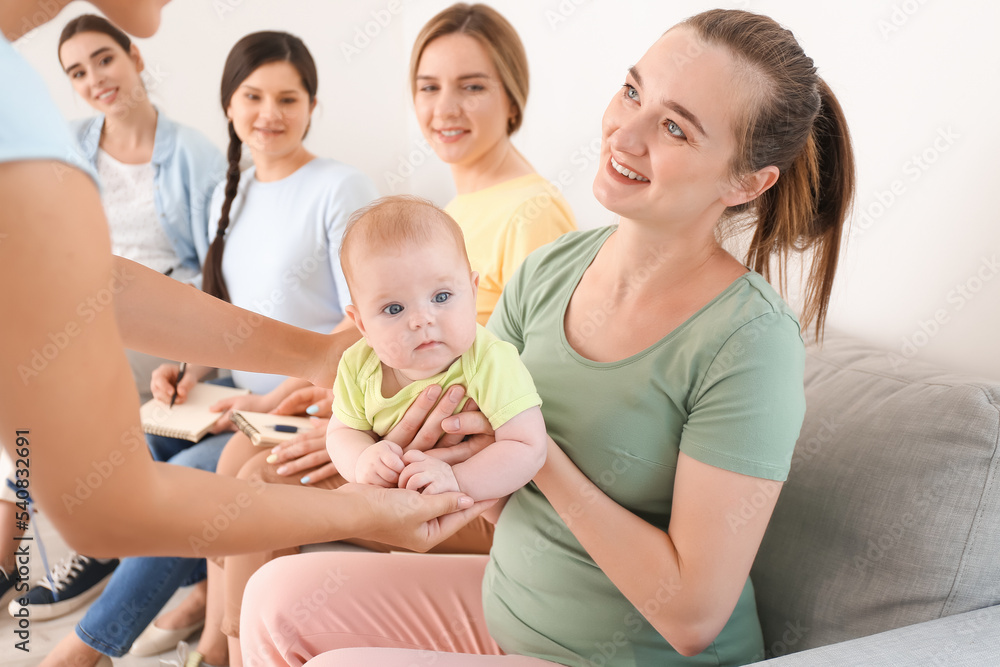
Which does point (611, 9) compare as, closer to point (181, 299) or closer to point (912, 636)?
point (181, 299)

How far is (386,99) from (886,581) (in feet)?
10.8

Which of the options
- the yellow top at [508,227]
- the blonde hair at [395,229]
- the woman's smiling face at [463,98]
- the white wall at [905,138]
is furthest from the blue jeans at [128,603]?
the white wall at [905,138]

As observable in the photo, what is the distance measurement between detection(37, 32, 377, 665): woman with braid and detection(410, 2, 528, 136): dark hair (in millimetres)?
471

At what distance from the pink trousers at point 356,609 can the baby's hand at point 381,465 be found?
29cm

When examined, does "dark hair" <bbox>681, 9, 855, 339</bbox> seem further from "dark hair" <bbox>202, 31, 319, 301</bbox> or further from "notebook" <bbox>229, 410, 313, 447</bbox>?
"dark hair" <bbox>202, 31, 319, 301</bbox>

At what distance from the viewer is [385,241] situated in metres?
1.02

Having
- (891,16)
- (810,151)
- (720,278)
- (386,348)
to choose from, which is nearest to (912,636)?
(720,278)

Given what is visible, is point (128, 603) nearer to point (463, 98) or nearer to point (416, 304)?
point (416, 304)

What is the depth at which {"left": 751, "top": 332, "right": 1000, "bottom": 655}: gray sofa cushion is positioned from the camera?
3.36 feet

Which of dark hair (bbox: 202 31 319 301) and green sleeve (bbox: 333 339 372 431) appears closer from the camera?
green sleeve (bbox: 333 339 372 431)

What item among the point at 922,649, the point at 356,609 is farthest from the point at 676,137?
the point at 356,609

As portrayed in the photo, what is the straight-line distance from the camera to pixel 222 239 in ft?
7.91

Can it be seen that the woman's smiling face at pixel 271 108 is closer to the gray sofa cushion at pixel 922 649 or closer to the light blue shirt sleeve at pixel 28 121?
the light blue shirt sleeve at pixel 28 121

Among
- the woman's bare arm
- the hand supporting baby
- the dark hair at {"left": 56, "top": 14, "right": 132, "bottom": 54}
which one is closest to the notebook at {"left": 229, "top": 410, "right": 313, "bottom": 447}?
the hand supporting baby
